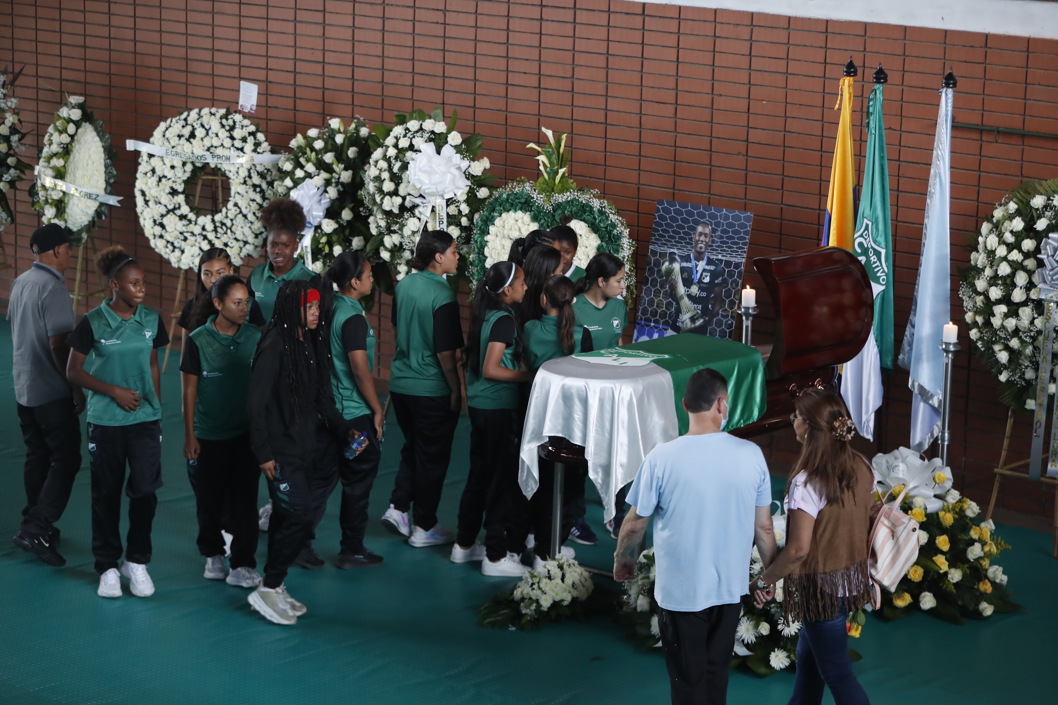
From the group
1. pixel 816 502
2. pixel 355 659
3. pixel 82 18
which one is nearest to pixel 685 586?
pixel 816 502

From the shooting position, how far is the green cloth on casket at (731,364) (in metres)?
5.39

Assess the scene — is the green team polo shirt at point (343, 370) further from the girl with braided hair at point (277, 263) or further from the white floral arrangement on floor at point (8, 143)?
the white floral arrangement on floor at point (8, 143)

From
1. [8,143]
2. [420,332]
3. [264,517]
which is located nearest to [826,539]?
[420,332]

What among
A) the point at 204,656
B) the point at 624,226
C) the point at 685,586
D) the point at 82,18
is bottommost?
the point at 204,656

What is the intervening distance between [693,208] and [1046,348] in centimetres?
208

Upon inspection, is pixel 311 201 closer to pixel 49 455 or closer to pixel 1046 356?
pixel 49 455

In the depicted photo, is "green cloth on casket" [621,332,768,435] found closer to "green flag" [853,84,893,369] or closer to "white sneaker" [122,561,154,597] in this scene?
"green flag" [853,84,893,369]

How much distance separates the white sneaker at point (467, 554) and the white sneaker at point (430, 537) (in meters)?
0.21

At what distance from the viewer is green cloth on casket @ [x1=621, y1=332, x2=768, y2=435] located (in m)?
5.39

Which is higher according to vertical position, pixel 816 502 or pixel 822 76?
pixel 822 76

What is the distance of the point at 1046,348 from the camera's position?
593 centimetres

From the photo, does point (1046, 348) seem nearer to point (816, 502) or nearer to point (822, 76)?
point (822, 76)

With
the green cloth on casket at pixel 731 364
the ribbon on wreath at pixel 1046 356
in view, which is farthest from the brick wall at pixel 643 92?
the green cloth on casket at pixel 731 364

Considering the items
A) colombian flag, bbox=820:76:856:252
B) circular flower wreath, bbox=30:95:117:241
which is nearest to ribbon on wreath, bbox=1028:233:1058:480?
colombian flag, bbox=820:76:856:252
